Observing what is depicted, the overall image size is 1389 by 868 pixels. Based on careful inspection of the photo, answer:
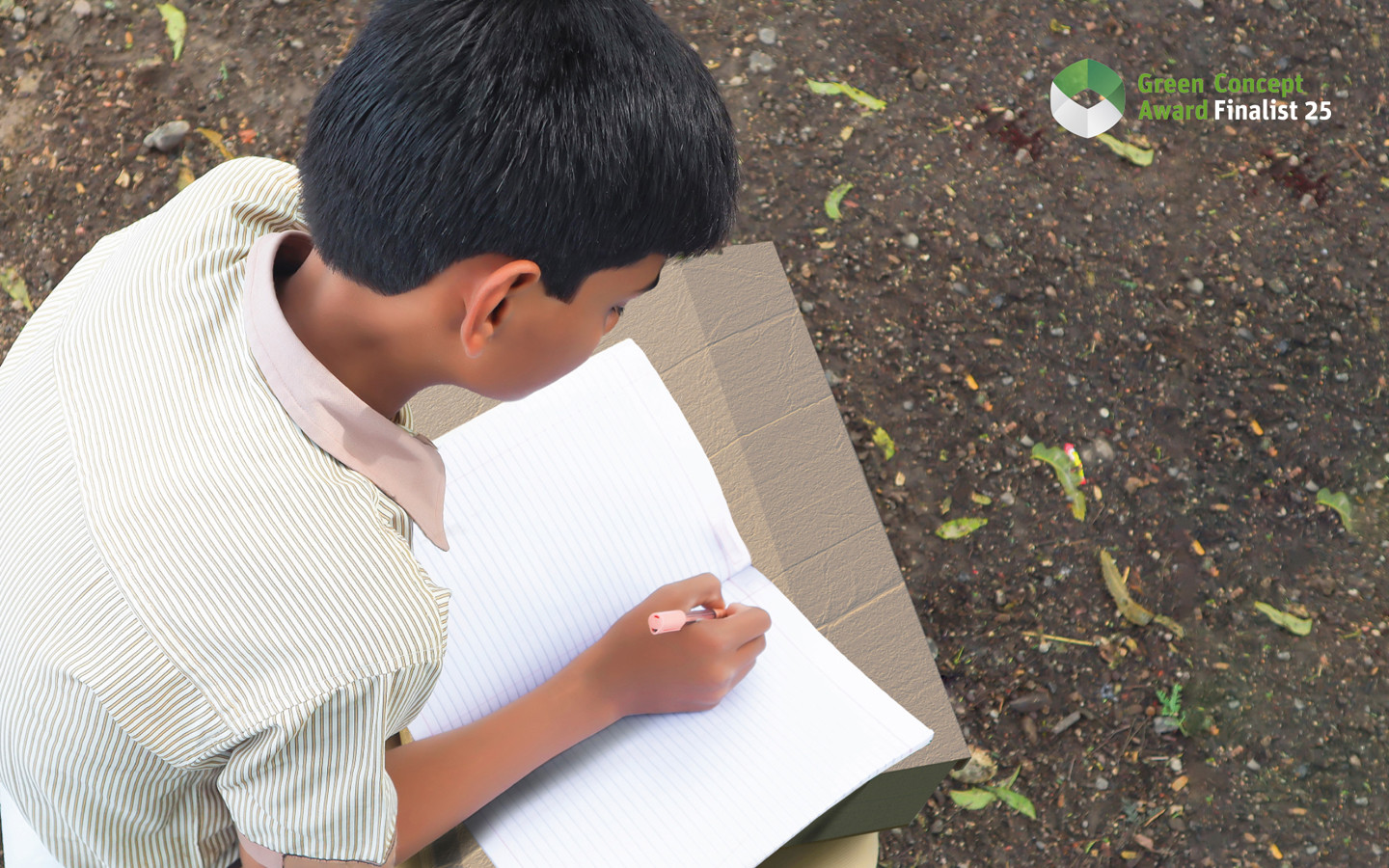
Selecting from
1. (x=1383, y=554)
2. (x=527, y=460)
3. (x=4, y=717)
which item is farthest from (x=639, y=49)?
(x=1383, y=554)

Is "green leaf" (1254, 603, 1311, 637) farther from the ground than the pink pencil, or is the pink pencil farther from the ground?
the pink pencil

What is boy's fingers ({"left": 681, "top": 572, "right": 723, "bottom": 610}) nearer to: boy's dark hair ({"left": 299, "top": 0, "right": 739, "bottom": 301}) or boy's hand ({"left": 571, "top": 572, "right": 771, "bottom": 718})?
boy's hand ({"left": 571, "top": 572, "right": 771, "bottom": 718})

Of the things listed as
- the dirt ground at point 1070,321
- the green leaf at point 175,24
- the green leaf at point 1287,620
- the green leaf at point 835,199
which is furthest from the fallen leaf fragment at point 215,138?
the green leaf at point 1287,620

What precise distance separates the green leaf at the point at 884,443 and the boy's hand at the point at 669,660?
0.94 metres

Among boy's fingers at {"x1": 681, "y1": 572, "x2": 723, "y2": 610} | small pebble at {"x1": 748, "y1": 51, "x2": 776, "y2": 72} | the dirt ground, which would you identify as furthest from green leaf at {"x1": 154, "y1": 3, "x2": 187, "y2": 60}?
boy's fingers at {"x1": 681, "y1": 572, "x2": 723, "y2": 610}

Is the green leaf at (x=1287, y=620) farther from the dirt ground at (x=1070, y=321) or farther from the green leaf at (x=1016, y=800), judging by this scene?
the green leaf at (x=1016, y=800)

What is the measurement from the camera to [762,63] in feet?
6.63

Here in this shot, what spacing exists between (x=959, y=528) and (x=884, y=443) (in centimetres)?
20

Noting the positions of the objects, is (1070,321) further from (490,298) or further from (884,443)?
(490,298)

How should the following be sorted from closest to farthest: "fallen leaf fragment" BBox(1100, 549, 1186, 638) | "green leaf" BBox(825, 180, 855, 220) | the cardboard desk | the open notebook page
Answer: the open notebook page < the cardboard desk < "fallen leaf fragment" BBox(1100, 549, 1186, 638) < "green leaf" BBox(825, 180, 855, 220)

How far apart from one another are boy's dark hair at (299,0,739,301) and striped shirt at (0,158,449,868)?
0.39 feet

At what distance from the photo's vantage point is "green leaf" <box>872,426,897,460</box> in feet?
5.77

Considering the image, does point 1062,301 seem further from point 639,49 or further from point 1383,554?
point 639,49

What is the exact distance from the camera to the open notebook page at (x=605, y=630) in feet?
2.70
